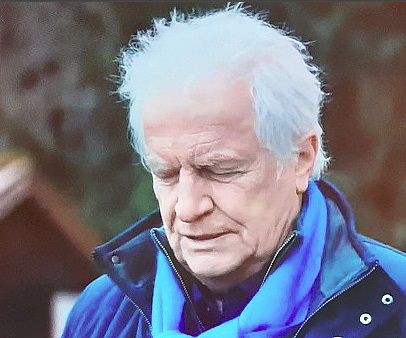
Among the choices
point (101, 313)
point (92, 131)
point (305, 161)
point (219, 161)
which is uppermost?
point (92, 131)

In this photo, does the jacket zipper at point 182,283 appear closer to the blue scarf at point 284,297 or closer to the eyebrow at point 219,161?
the blue scarf at point 284,297

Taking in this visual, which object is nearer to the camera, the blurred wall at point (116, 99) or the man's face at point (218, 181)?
the man's face at point (218, 181)

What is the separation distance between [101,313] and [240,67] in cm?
75

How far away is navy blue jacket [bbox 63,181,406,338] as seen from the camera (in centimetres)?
188

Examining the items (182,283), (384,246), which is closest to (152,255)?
(182,283)

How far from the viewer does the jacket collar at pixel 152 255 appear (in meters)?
1.90

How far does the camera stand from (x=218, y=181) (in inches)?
73.5

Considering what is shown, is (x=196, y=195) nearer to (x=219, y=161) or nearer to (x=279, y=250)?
(x=219, y=161)

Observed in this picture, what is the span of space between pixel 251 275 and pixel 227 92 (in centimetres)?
47

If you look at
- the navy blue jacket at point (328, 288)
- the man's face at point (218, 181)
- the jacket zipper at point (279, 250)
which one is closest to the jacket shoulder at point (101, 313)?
the navy blue jacket at point (328, 288)

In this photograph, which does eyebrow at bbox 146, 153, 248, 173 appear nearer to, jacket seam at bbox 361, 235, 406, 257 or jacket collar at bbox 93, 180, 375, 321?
jacket collar at bbox 93, 180, 375, 321

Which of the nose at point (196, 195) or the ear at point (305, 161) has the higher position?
the nose at point (196, 195)

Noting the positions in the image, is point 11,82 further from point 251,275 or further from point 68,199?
point 251,275

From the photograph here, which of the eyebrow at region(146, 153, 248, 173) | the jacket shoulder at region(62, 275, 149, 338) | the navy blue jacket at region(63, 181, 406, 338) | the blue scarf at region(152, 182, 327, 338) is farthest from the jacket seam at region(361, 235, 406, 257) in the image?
the jacket shoulder at region(62, 275, 149, 338)
